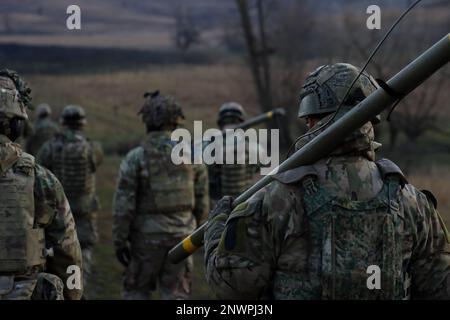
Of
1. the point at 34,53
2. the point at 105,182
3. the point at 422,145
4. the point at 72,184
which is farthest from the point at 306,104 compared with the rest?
the point at 34,53

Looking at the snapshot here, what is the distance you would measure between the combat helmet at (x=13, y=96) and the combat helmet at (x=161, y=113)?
3248 millimetres

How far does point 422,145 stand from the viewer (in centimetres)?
2317

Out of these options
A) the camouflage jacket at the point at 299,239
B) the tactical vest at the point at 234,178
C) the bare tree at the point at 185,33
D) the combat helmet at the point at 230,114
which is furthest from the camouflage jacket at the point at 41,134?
the bare tree at the point at 185,33

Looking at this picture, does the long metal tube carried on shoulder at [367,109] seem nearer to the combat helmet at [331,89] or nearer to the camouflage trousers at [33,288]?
the combat helmet at [331,89]

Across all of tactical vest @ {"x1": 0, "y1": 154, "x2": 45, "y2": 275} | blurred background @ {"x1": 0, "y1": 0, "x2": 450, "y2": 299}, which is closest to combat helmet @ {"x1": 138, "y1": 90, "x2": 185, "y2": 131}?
tactical vest @ {"x1": 0, "y1": 154, "x2": 45, "y2": 275}

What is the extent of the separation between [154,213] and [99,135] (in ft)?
48.3

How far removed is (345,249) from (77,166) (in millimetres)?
7548

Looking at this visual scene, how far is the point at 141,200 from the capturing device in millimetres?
9047

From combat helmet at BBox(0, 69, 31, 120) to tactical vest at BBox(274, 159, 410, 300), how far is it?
213cm

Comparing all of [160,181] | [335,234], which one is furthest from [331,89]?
[160,181]

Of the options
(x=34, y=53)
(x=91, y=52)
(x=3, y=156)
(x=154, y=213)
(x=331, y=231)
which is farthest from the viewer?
(x=91, y=52)

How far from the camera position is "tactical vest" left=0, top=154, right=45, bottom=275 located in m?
5.56

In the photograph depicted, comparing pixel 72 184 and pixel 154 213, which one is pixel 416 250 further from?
pixel 72 184

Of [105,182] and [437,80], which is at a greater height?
[437,80]
